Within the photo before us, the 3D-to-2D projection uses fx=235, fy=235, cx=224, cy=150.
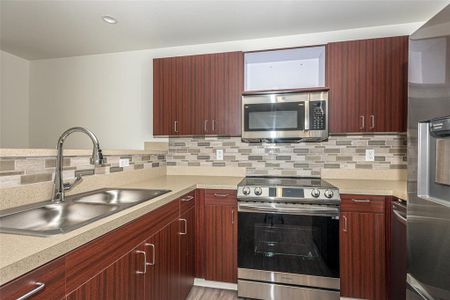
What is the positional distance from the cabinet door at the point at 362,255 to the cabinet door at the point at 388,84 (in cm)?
78

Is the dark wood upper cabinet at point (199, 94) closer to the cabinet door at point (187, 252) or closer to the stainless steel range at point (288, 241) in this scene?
the stainless steel range at point (288, 241)

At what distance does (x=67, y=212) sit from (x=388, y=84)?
2.50 m

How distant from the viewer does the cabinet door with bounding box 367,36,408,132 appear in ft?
6.32

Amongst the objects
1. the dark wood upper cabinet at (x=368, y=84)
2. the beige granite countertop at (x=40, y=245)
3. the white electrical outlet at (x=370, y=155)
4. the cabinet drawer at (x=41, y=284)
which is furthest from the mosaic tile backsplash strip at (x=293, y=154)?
the cabinet drawer at (x=41, y=284)

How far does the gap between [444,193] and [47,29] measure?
10.7ft

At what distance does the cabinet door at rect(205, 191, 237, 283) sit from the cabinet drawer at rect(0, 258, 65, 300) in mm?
1320

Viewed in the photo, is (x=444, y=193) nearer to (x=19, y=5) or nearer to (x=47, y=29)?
(x=19, y=5)

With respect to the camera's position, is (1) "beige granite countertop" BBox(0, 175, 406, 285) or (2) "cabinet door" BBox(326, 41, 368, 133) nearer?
(1) "beige granite countertop" BBox(0, 175, 406, 285)

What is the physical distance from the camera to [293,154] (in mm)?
2398

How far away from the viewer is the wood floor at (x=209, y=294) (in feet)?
6.32

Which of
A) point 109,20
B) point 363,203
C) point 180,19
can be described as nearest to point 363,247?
point 363,203

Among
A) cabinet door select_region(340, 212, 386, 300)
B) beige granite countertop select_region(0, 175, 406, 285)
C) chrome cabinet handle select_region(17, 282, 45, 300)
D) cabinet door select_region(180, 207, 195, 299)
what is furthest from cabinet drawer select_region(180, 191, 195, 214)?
cabinet door select_region(340, 212, 386, 300)

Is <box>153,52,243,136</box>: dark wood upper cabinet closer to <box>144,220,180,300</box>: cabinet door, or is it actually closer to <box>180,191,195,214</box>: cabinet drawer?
<box>180,191,195,214</box>: cabinet drawer

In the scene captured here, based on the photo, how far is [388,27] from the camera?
7.18 feet
